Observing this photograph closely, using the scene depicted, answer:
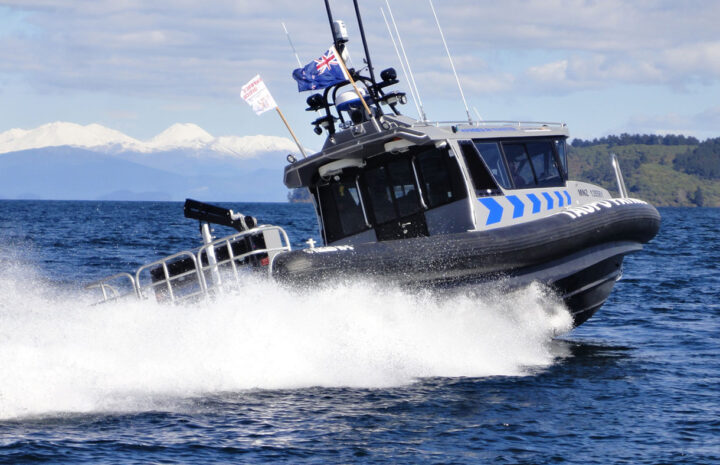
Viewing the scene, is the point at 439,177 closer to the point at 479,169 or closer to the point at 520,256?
the point at 479,169

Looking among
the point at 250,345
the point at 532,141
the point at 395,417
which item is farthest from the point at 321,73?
the point at 395,417

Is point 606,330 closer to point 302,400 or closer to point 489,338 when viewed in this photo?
point 489,338

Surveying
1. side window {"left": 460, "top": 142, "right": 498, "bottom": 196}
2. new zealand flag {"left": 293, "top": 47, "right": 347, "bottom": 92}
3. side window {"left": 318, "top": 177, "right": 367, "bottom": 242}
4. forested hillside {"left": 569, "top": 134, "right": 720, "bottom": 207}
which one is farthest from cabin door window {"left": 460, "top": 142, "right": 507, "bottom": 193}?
forested hillside {"left": 569, "top": 134, "right": 720, "bottom": 207}

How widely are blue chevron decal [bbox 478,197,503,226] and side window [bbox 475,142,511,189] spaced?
1.04ft

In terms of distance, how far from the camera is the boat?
30.2 ft

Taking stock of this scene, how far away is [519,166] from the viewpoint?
11023 mm

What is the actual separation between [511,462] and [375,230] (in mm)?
4656

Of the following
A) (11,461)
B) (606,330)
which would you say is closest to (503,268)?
(606,330)

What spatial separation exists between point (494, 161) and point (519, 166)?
0.52m

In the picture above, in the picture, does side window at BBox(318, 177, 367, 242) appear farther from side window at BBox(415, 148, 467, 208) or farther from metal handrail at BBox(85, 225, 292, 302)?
metal handrail at BBox(85, 225, 292, 302)

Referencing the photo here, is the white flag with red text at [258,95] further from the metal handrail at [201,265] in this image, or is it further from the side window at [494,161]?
the side window at [494,161]

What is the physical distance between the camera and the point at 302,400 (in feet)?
26.9

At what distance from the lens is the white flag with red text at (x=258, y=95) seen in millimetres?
10562

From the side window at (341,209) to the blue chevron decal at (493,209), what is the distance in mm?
1579
